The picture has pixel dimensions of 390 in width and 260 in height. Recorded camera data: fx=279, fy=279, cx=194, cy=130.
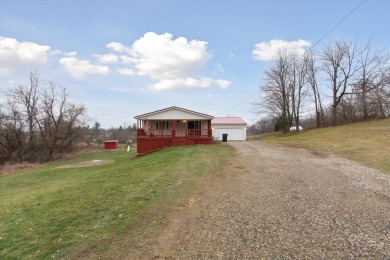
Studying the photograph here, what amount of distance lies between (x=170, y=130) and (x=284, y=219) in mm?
19955

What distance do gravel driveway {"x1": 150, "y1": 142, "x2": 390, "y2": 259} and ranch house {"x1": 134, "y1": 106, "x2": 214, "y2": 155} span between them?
46.9 ft

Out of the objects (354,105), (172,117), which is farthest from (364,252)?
(354,105)

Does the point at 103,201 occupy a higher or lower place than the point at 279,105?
lower

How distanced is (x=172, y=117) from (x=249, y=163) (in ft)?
43.7

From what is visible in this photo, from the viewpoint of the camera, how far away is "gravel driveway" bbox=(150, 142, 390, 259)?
13.8 feet

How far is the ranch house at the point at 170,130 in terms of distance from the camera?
23438mm

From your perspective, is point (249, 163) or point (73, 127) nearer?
point (249, 163)

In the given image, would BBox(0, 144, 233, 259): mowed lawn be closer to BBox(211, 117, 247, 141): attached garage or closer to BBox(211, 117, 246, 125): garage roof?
BBox(211, 117, 247, 141): attached garage

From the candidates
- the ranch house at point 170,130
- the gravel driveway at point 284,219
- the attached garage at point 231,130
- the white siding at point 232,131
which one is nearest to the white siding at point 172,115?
the ranch house at point 170,130

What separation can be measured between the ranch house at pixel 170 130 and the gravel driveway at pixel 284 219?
46.9ft

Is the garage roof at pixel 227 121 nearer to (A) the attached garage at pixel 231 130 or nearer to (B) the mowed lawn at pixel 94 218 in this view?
(A) the attached garage at pixel 231 130

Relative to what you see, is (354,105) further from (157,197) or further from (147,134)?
(157,197)

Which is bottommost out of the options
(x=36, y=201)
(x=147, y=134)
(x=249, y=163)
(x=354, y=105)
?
(x=36, y=201)

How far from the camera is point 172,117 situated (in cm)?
2417
